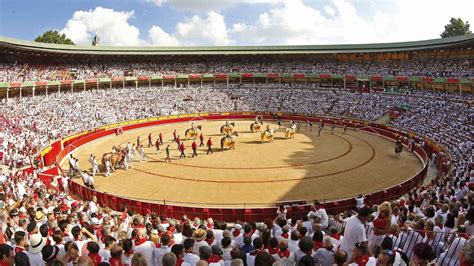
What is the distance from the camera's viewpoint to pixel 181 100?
6644 cm

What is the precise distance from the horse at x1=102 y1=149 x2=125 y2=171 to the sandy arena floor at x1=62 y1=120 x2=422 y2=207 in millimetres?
730

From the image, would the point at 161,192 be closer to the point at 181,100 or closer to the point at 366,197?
the point at 366,197

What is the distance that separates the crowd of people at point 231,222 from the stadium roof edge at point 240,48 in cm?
734

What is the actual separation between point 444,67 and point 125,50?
54065 millimetres

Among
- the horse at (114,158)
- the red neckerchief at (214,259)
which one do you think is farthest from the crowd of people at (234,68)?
the red neckerchief at (214,259)

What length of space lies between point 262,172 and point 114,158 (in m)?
11.8

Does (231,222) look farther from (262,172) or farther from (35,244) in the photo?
(35,244)

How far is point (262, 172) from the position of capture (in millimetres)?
29578

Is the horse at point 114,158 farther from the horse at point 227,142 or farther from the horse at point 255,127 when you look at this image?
the horse at point 255,127

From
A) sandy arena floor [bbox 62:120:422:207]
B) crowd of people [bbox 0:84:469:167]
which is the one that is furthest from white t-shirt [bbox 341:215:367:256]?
crowd of people [bbox 0:84:469:167]

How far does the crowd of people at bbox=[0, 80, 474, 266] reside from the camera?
7.41 m

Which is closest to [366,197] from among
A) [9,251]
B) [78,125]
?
[9,251]

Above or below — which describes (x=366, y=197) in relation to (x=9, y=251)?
below

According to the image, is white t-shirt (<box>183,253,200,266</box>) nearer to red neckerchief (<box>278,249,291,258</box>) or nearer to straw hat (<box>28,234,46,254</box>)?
red neckerchief (<box>278,249,291,258</box>)
